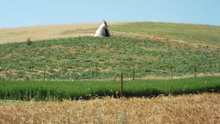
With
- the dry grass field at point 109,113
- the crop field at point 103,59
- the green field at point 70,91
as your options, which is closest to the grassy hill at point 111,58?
the crop field at point 103,59

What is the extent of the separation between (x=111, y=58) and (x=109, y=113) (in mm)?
34296

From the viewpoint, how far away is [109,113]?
15359 mm

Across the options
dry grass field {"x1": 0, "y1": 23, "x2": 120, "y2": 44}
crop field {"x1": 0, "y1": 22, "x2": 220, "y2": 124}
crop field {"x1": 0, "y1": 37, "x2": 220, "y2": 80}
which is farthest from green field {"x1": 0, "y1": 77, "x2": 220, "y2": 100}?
dry grass field {"x1": 0, "y1": 23, "x2": 120, "y2": 44}

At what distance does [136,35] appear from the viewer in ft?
241

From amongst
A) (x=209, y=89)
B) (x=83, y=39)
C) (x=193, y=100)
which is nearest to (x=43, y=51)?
(x=83, y=39)

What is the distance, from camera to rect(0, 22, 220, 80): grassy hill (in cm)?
3894

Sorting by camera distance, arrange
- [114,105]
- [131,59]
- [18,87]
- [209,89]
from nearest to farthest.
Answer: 1. [114,105]
2. [18,87]
3. [209,89]
4. [131,59]

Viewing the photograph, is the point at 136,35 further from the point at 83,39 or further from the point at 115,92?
the point at 115,92

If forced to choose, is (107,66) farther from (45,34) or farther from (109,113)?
(45,34)

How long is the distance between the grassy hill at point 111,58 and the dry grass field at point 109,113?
16.2m

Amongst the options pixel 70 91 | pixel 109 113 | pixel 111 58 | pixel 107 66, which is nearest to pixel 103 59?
pixel 111 58

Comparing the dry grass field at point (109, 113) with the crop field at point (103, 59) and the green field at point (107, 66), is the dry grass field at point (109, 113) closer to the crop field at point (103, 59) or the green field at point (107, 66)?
the green field at point (107, 66)

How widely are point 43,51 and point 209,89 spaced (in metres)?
32.8

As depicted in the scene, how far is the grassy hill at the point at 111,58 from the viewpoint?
38.9 m
